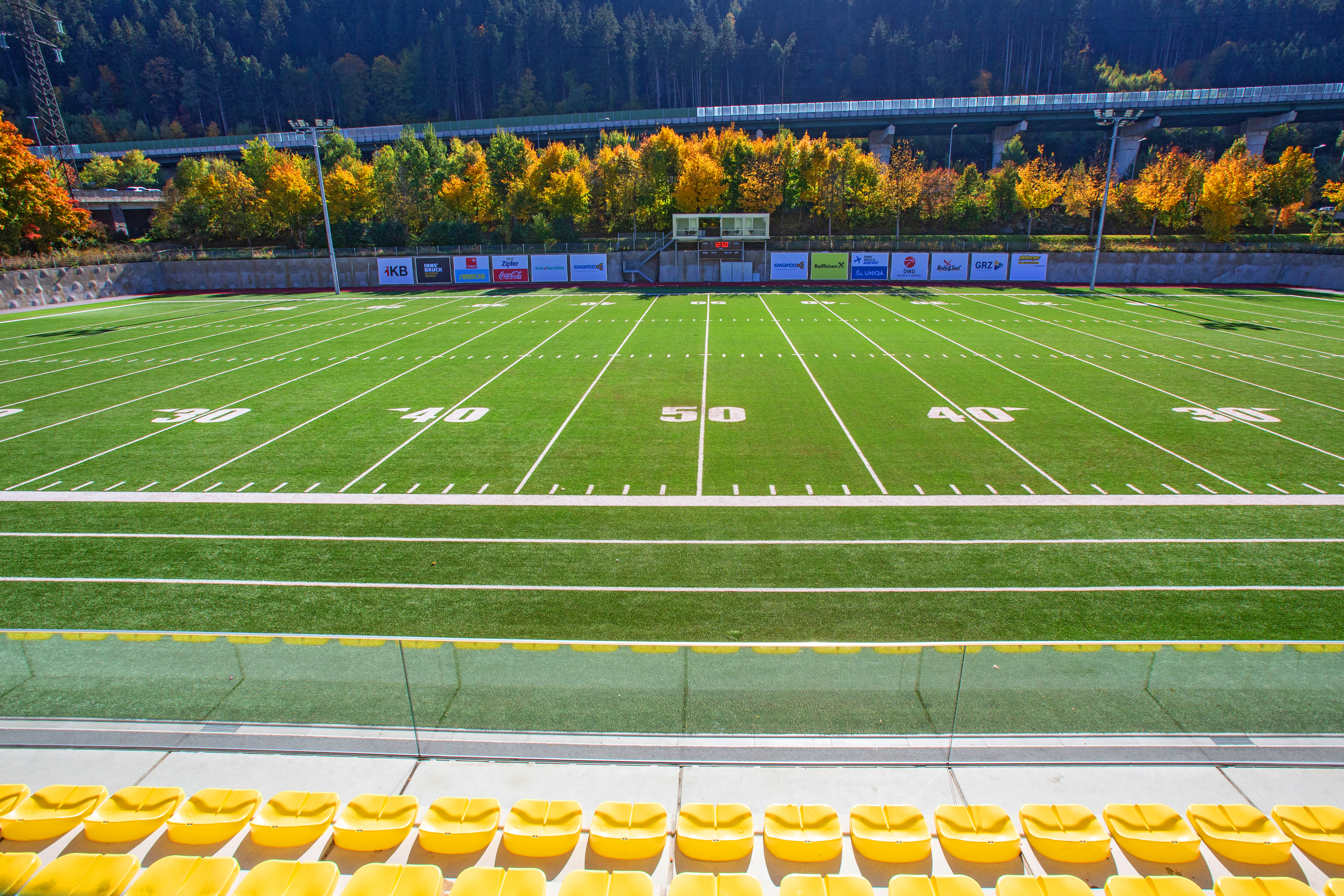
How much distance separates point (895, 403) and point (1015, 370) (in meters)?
6.93

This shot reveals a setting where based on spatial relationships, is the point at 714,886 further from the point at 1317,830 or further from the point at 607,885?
the point at 1317,830

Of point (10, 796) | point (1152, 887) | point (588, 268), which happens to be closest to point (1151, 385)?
point (1152, 887)

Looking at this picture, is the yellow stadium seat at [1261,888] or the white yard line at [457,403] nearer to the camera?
the yellow stadium seat at [1261,888]

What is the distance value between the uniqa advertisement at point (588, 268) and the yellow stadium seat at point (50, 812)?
174 feet

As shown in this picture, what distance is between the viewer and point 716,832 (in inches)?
213

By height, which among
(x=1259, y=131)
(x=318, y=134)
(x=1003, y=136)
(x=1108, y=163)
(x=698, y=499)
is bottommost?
(x=698, y=499)

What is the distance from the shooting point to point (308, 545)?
12.4 metres

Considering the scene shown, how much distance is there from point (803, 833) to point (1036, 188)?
72136 mm

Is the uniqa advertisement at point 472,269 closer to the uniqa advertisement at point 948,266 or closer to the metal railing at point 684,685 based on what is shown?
the uniqa advertisement at point 948,266

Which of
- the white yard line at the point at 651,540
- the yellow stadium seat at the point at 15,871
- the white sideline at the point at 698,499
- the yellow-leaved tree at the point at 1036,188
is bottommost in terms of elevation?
the white yard line at the point at 651,540

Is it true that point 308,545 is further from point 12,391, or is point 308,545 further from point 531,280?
point 531,280

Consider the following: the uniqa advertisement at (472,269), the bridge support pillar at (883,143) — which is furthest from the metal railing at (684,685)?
the bridge support pillar at (883,143)

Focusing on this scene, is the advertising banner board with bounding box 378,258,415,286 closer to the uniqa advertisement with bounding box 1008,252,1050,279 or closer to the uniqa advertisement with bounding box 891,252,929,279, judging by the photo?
the uniqa advertisement with bounding box 891,252,929,279

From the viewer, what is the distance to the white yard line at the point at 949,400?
15234 mm
